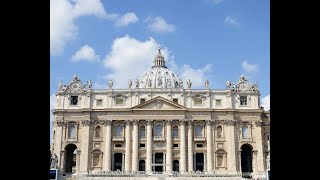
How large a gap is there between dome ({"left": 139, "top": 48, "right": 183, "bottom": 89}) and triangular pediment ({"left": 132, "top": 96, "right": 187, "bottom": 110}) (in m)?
24.8

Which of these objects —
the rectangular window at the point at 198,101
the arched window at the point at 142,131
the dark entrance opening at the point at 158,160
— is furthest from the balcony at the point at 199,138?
the arched window at the point at 142,131

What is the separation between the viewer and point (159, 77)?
306 ft

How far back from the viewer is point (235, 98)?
66812 millimetres

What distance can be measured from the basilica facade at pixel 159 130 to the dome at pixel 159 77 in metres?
23.8

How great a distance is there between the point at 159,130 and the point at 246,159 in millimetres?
15304

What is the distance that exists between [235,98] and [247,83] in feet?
11.8

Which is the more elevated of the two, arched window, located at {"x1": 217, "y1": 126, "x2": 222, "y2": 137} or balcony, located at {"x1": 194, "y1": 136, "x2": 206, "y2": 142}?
arched window, located at {"x1": 217, "y1": 126, "x2": 222, "y2": 137}

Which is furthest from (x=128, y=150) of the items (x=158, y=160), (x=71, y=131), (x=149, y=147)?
(x=71, y=131)

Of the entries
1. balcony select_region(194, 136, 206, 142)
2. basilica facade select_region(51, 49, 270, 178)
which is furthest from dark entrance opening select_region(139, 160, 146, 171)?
balcony select_region(194, 136, 206, 142)

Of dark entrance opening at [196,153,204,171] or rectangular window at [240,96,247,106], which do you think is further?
rectangular window at [240,96,247,106]

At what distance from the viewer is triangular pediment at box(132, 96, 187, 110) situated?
211ft

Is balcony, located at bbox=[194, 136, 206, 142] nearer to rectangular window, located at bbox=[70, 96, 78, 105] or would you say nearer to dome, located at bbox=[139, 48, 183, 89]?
rectangular window, located at bbox=[70, 96, 78, 105]

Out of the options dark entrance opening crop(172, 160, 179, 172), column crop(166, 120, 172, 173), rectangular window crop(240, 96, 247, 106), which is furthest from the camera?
rectangular window crop(240, 96, 247, 106)
